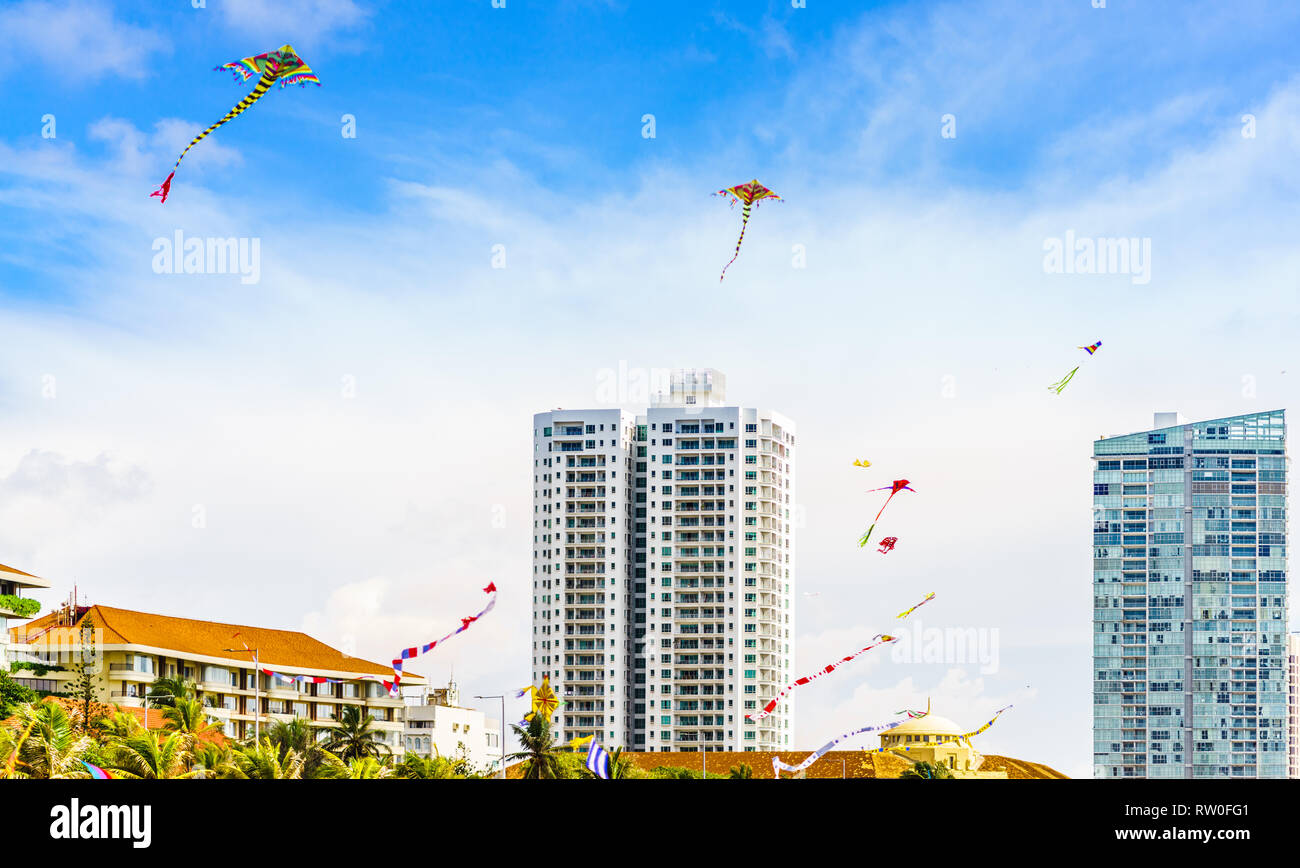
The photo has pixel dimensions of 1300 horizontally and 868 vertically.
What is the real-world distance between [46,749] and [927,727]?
8311cm

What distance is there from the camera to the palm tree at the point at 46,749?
48594 millimetres

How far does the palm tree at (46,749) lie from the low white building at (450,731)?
2368 inches

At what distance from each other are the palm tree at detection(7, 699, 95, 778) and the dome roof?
79.3 m

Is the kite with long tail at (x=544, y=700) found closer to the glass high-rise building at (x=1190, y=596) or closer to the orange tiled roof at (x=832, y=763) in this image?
the orange tiled roof at (x=832, y=763)

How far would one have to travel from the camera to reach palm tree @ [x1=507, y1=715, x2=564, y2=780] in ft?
285

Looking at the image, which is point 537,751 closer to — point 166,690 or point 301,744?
point 301,744

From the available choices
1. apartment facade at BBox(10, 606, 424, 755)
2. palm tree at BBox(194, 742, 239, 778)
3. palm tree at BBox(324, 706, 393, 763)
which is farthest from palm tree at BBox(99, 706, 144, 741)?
palm tree at BBox(324, 706, 393, 763)

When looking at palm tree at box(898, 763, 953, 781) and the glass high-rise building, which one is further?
the glass high-rise building

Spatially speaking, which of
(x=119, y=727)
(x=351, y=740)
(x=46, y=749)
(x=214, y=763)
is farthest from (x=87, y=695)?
(x=46, y=749)

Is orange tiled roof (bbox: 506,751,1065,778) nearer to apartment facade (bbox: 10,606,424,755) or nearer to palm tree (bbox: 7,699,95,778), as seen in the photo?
apartment facade (bbox: 10,606,424,755)

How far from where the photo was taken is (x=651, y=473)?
15938cm
